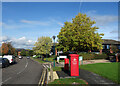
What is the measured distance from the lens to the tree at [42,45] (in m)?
57.9

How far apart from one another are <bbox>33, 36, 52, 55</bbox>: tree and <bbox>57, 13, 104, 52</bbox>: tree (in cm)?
2516

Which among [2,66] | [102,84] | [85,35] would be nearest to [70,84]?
[102,84]

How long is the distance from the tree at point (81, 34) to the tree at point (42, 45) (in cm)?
2516

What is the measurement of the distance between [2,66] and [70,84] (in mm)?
15625

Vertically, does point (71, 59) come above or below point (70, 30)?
below

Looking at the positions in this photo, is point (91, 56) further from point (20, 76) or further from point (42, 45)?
point (42, 45)

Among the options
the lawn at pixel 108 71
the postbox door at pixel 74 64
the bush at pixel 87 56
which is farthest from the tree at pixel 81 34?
the postbox door at pixel 74 64

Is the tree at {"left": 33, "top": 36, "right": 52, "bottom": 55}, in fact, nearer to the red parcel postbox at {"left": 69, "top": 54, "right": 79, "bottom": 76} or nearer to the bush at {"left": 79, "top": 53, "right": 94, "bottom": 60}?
the bush at {"left": 79, "top": 53, "right": 94, "bottom": 60}

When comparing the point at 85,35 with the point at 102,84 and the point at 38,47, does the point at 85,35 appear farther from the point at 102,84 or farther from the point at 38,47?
the point at 38,47

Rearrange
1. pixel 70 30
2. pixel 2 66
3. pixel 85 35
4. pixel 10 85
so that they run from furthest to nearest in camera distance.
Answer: pixel 70 30
pixel 85 35
pixel 2 66
pixel 10 85

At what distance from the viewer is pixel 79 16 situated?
32.5 m

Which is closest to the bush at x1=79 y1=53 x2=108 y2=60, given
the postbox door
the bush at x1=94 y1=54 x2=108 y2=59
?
the bush at x1=94 y1=54 x2=108 y2=59

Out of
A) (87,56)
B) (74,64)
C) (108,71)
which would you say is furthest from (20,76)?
(87,56)

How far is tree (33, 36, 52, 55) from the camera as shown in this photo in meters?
57.9
